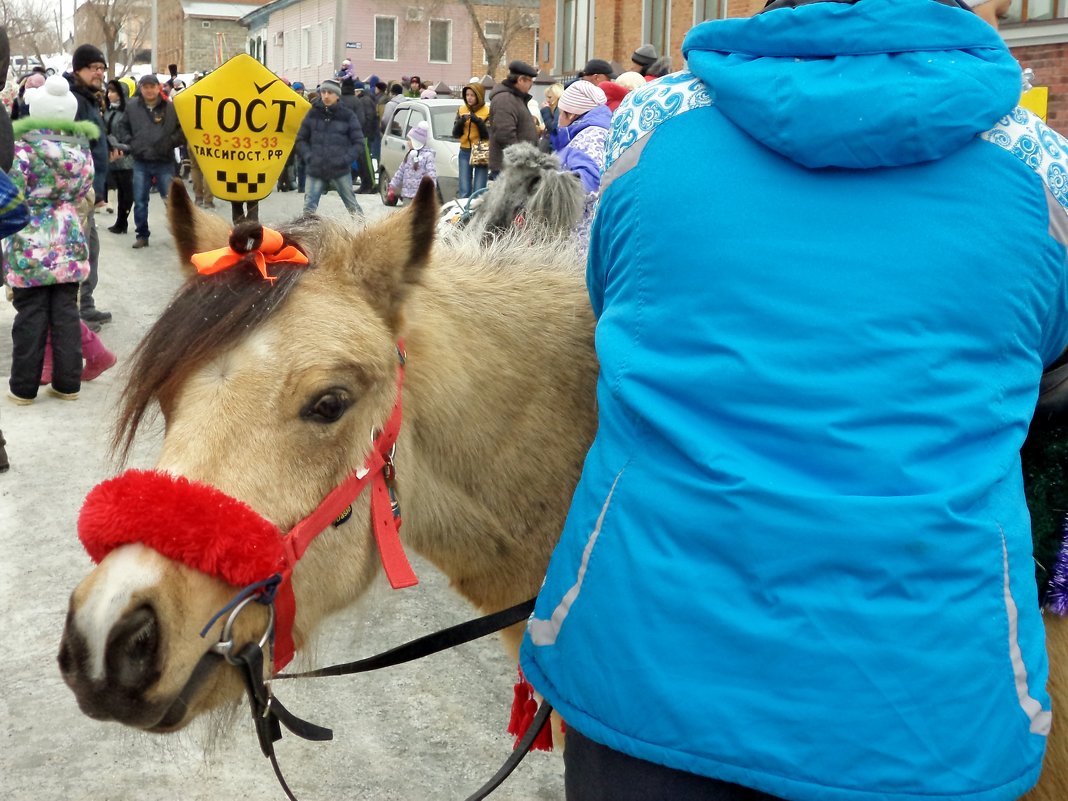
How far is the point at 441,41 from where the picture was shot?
169ft

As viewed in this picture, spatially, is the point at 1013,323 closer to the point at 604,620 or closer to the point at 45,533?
the point at 604,620

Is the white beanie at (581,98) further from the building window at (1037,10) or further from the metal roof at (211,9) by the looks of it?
the metal roof at (211,9)

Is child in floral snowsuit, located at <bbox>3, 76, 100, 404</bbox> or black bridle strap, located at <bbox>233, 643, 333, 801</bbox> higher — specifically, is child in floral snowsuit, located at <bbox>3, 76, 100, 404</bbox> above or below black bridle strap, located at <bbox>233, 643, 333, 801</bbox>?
above

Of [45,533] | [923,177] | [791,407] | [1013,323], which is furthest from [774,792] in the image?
[45,533]

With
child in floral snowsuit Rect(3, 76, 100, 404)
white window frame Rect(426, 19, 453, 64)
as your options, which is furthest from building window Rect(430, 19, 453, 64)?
child in floral snowsuit Rect(3, 76, 100, 404)

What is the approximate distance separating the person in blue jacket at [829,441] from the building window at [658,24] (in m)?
24.1

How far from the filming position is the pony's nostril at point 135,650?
160 cm

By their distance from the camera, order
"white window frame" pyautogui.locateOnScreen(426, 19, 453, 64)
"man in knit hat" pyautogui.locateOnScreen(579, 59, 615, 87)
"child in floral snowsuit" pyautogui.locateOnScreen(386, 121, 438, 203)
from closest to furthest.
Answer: "man in knit hat" pyautogui.locateOnScreen(579, 59, 615, 87)
"child in floral snowsuit" pyautogui.locateOnScreen(386, 121, 438, 203)
"white window frame" pyautogui.locateOnScreen(426, 19, 453, 64)

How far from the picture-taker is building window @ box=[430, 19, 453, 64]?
5078 cm

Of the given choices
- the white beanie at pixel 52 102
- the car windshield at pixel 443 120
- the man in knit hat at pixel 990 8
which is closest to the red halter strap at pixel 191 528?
the man in knit hat at pixel 990 8

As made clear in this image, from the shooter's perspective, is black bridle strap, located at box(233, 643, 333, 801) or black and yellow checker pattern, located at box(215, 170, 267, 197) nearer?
black bridle strap, located at box(233, 643, 333, 801)

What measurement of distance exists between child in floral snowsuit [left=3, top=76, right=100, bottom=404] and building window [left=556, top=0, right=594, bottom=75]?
2157cm

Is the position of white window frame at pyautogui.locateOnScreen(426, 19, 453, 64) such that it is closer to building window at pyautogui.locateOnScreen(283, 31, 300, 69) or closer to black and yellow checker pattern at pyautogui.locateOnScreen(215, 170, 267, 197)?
building window at pyautogui.locateOnScreen(283, 31, 300, 69)

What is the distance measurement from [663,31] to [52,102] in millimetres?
19450
